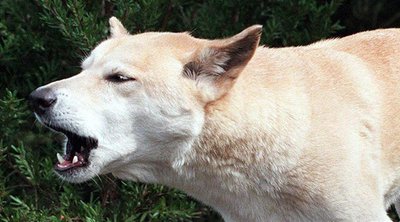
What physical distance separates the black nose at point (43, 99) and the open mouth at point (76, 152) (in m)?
0.17

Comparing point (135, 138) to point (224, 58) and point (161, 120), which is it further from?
point (224, 58)

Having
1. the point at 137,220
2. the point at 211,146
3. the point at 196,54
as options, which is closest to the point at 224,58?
the point at 196,54

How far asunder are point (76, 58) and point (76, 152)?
1744 mm

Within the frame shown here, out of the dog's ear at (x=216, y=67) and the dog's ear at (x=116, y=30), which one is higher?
the dog's ear at (x=216, y=67)

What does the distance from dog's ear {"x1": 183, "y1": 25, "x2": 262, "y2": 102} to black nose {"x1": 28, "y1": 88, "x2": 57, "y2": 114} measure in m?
0.57

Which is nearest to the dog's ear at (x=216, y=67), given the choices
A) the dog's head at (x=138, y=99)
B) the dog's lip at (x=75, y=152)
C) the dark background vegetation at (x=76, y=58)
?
the dog's head at (x=138, y=99)

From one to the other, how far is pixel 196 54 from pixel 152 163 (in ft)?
1.71

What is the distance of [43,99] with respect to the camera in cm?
401

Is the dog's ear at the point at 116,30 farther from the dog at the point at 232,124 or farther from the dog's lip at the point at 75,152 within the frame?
the dog's lip at the point at 75,152

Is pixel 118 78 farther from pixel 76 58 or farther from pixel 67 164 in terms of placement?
pixel 76 58

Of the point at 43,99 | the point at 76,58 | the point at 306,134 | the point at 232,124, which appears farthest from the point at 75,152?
the point at 76,58

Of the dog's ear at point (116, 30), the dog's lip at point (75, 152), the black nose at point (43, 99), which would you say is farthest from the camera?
the dog's ear at point (116, 30)

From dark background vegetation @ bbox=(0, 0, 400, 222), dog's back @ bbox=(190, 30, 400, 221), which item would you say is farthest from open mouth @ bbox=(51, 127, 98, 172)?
dark background vegetation @ bbox=(0, 0, 400, 222)

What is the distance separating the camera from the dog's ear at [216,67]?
4.08 metres
